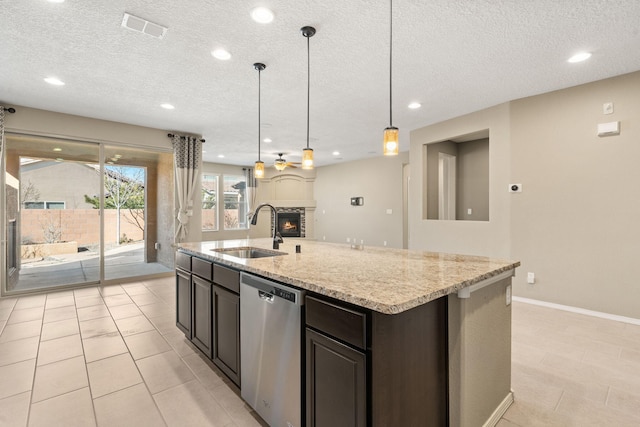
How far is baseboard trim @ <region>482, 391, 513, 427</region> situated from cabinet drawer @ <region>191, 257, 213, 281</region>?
194 centimetres

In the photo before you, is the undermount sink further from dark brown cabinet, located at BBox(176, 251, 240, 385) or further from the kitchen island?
the kitchen island

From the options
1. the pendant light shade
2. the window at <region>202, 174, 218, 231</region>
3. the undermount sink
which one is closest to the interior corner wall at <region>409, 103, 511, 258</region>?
the pendant light shade

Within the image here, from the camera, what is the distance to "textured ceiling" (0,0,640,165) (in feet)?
7.23

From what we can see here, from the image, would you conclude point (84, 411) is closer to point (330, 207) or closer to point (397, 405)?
point (397, 405)

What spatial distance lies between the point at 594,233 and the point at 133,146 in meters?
6.60

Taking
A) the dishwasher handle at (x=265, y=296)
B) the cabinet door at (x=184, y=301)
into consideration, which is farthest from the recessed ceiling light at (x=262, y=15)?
the cabinet door at (x=184, y=301)

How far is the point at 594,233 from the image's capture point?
340 centimetres

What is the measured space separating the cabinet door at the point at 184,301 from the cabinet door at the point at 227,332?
53cm

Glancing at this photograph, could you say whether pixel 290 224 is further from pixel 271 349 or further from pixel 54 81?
pixel 271 349

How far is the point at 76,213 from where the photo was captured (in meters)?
4.69

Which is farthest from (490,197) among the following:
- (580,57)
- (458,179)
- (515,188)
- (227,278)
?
(227,278)

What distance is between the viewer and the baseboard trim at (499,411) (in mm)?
1646

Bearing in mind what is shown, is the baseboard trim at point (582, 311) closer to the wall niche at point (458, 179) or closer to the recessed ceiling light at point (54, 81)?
the wall niche at point (458, 179)

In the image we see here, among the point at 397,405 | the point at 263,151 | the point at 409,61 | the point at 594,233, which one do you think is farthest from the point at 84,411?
the point at 263,151
